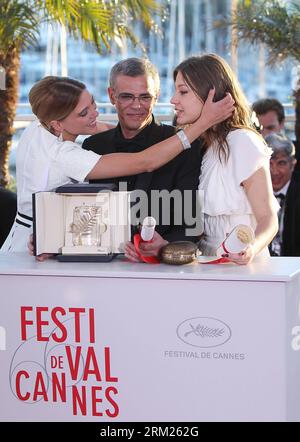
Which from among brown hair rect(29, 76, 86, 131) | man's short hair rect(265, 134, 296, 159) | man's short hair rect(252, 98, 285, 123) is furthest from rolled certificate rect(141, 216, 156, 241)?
man's short hair rect(252, 98, 285, 123)

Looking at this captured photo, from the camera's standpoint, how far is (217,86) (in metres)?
3.22

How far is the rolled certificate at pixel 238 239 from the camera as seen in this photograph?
9.52 ft

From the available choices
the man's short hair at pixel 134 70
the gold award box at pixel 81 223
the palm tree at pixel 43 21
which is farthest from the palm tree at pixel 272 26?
the gold award box at pixel 81 223

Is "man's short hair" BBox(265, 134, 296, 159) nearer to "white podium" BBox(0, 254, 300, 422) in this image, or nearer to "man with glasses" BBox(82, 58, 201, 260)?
"man with glasses" BBox(82, 58, 201, 260)

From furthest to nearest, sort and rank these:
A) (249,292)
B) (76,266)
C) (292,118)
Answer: (292,118) → (76,266) → (249,292)

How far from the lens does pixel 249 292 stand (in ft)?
9.21

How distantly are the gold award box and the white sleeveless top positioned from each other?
34cm

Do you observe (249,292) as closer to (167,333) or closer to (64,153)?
(167,333)

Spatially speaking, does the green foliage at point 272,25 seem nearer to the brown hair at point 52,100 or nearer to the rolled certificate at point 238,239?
the brown hair at point 52,100

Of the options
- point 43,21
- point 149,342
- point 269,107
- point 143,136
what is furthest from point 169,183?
point 43,21

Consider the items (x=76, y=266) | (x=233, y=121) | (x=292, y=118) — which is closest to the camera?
(x=76, y=266)
